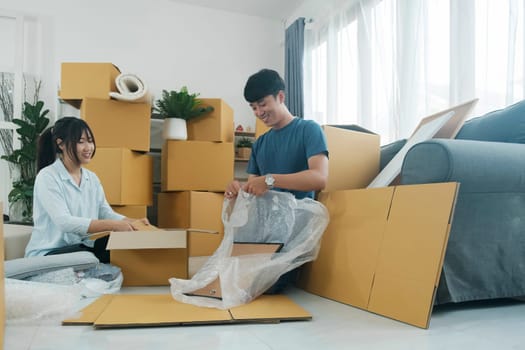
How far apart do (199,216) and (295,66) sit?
181 centimetres

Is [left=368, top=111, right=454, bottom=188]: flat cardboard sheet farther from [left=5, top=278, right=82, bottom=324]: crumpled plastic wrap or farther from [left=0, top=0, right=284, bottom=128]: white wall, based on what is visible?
[left=0, top=0, right=284, bottom=128]: white wall

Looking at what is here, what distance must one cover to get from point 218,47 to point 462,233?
340 cm

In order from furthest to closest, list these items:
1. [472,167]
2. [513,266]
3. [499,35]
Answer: [499,35], [513,266], [472,167]

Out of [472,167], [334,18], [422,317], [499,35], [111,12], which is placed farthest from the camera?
[111,12]

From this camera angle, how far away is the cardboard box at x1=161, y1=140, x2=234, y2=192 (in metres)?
2.96

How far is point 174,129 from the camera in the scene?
9.72 feet

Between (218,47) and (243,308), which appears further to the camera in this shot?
(218,47)

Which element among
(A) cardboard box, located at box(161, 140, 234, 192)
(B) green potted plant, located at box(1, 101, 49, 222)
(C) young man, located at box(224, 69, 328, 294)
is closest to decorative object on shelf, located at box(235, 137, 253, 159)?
(A) cardboard box, located at box(161, 140, 234, 192)

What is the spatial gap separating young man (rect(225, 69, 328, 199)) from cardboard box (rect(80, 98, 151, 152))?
115 cm

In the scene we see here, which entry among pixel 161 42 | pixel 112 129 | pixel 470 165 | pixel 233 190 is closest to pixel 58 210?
pixel 233 190

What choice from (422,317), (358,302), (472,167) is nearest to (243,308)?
(358,302)

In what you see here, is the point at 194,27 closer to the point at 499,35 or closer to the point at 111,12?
the point at 111,12

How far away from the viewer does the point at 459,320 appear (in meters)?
1.17

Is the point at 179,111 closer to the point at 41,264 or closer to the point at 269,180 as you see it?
the point at 269,180
